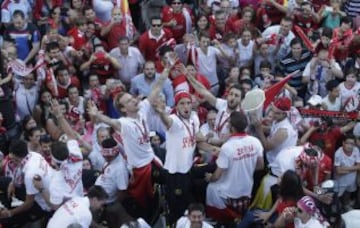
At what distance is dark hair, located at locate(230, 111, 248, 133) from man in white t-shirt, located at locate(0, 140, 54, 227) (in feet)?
6.09

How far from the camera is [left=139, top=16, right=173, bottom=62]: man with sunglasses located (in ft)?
40.2

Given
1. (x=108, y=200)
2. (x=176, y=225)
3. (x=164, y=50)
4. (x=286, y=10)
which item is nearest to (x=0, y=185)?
(x=108, y=200)

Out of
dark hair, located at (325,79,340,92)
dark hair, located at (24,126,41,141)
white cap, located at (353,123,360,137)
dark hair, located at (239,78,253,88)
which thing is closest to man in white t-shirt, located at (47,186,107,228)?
dark hair, located at (24,126,41,141)

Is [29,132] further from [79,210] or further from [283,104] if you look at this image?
[283,104]

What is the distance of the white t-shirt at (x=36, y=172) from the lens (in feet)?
28.7

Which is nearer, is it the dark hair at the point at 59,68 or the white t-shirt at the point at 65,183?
the white t-shirt at the point at 65,183

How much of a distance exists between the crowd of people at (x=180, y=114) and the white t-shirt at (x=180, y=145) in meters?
0.01

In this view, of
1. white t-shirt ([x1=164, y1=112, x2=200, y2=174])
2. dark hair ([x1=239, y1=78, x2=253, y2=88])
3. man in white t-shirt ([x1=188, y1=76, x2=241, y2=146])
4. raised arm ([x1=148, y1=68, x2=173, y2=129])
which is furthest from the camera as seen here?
dark hair ([x1=239, y1=78, x2=253, y2=88])

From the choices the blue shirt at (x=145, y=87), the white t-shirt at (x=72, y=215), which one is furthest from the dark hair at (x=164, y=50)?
the white t-shirt at (x=72, y=215)

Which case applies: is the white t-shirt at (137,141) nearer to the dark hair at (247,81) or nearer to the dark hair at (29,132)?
the dark hair at (29,132)

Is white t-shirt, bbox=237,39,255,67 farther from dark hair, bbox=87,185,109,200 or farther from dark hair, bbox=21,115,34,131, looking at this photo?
dark hair, bbox=87,185,109,200

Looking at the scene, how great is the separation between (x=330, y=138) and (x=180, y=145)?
2047 millimetres

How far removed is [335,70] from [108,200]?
3854 mm

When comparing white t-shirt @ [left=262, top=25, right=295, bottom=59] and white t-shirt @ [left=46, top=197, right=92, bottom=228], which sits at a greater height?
white t-shirt @ [left=46, top=197, right=92, bottom=228]
